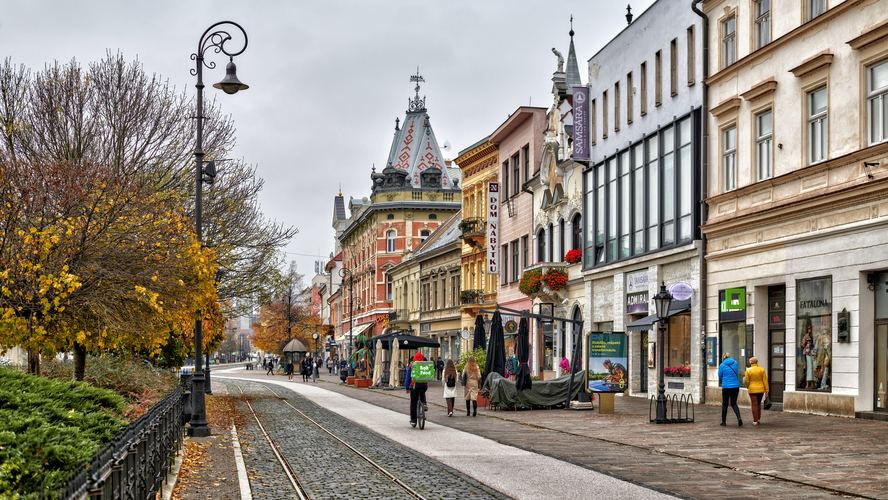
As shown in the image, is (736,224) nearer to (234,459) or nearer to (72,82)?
(234,459)

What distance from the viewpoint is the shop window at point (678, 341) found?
30123mm

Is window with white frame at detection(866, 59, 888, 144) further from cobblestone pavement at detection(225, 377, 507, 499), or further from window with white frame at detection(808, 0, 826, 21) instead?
cobblestone pavement at detection(225, 377, 507, 499)

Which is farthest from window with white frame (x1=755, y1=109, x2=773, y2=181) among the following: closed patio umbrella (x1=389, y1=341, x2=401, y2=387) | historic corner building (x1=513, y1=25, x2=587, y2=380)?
closed patio umbrella (x1=389, y1=341, x2=401, y2=387)

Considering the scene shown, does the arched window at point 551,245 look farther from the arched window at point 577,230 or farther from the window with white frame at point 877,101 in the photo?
the window with white frame at point 877,101

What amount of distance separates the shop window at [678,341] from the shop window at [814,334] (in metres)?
6.46

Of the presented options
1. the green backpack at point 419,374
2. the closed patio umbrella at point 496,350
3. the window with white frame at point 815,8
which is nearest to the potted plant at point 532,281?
the closed patio umbrella at point 496,350

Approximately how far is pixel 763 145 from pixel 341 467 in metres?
15.6

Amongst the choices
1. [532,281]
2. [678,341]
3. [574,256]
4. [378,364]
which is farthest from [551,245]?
[678,341]

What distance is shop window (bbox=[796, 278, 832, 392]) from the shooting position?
22250 mm

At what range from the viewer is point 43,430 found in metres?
8.48

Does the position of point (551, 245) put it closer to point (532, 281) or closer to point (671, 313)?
point (532, 281)

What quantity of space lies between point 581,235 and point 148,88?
59.7ft

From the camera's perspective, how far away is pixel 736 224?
26.4 meters

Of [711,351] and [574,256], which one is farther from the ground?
[574,256]
